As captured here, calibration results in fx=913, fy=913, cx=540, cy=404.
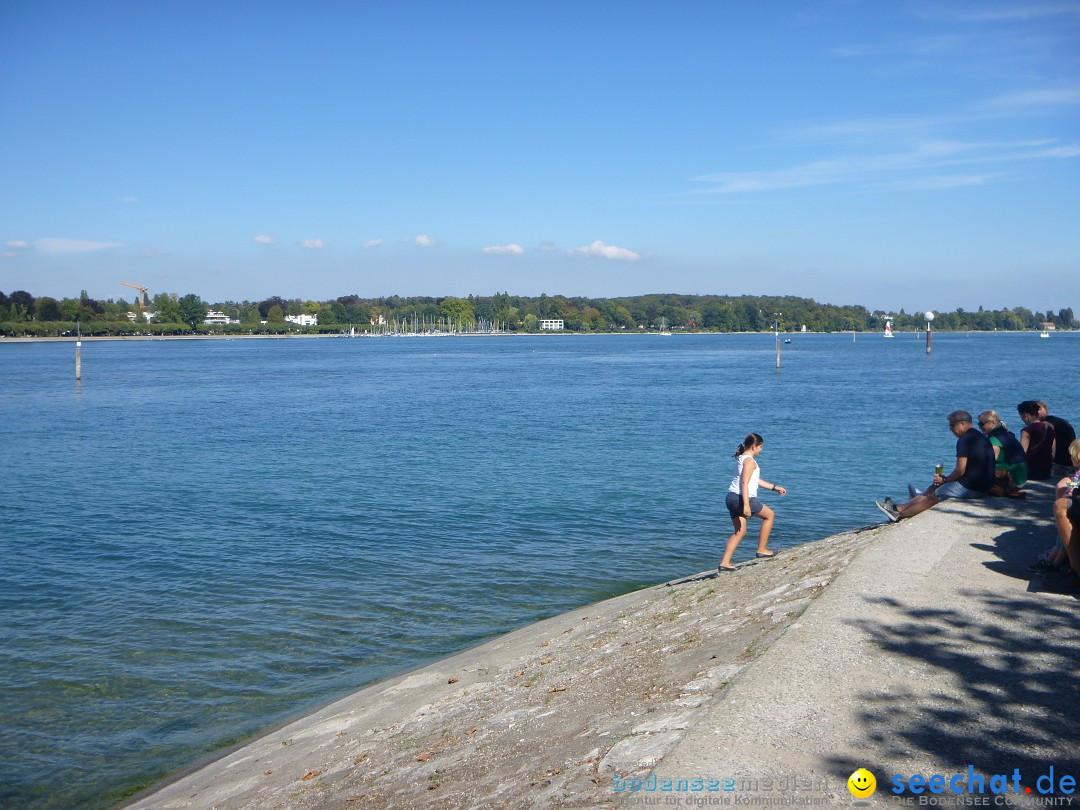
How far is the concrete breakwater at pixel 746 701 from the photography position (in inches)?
224

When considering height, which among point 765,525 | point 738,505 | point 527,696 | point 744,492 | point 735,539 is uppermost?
point 744,492

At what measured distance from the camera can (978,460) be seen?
480 inches

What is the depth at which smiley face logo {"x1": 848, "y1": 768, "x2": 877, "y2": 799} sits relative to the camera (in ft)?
17.3

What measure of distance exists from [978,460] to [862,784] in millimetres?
8060

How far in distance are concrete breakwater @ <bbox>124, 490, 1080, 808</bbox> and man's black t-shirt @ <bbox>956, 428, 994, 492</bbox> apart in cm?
64

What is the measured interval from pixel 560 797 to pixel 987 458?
29.0 feet

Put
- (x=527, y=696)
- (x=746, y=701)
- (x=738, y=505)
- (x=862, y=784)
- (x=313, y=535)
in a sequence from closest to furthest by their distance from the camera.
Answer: (x=862, y=784) < (x=746, y=701) < (x=527, y=696) < (x=738, y=505) < (x=313, y=535)

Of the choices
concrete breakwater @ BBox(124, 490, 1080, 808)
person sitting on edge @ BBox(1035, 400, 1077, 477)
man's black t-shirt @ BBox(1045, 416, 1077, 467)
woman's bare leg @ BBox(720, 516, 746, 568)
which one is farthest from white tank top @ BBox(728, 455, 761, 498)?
man's black t-shirt @ BBox(1045, 416, 1077, 467)

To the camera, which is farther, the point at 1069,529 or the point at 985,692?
the point at 1069,529

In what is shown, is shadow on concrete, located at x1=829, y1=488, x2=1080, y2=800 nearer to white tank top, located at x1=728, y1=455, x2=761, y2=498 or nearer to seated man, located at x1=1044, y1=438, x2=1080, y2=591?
seated man, located at x1=1044, y1=438, x2=1080, y2=591

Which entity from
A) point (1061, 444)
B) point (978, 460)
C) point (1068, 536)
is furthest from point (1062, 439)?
point (1068, 536)

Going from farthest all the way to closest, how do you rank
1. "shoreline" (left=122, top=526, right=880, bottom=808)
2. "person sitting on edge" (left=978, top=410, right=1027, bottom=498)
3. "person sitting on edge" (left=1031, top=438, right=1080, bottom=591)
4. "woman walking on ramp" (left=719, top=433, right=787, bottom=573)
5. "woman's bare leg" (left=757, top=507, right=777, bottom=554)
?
1. "person sitting on edge" (left=978, top=410, right=1027, bottom=498)
2. "woman's bare leg" (left=757, top=507, right=777, bottom=554)
3. "woman walking on ramp" (left=719, top=433, right=787, bottom=573)
4. "person sitting on edge" (left=1031, top=438, right=1080, bottom=591)
5. "shoreline" (left=122, top=526, right=880, bottom=808)

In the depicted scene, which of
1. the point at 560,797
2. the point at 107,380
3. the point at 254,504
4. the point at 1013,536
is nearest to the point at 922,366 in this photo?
the point at 107,380

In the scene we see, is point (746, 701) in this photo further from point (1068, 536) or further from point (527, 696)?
point (1068, 536)
